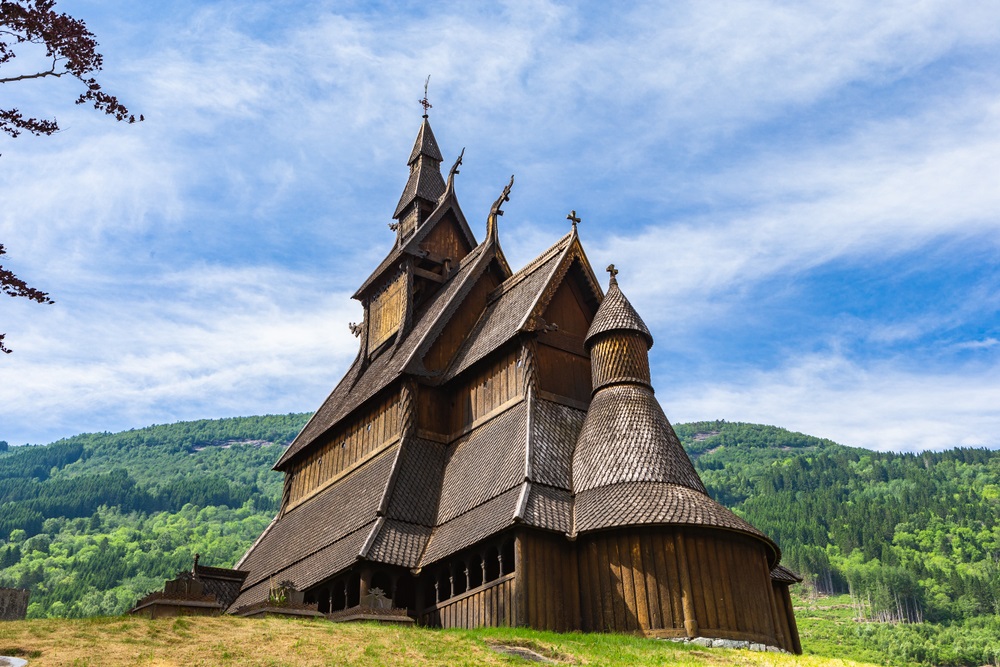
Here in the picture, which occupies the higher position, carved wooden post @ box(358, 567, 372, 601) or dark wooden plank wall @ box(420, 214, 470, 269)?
dark wooden plank wall @ box(420, 214, 470, 269)

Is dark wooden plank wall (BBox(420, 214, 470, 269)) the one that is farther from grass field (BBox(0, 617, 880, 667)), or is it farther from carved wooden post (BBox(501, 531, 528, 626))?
grass field (BBox(0, 617, 880, 667))

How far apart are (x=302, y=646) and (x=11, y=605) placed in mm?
8076

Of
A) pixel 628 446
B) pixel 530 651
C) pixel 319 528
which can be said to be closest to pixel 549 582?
pixel 628 446

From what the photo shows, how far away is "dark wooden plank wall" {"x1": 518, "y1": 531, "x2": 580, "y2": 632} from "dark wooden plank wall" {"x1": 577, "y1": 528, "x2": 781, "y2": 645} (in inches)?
12.8

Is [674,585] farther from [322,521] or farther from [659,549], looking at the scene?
[322,521]

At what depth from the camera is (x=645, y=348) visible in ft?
102

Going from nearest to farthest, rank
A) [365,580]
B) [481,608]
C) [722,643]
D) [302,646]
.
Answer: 1. [302,646]
2. [722,643]
3. [481,608]
4. [365,580]

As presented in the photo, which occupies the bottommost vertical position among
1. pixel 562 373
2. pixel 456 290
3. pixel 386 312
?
pixel 562 373

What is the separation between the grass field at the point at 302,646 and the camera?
54.2 ft

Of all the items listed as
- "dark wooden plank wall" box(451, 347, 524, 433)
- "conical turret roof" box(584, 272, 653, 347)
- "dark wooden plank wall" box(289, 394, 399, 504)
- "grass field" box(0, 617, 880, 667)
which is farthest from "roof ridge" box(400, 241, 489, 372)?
"grass field" box(0, 617, 880, 667)

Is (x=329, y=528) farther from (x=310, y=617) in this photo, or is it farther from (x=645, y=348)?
(x=645, y=348)

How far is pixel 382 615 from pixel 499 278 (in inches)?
719

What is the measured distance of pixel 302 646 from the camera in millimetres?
17984

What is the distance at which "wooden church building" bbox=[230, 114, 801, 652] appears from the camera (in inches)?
958
